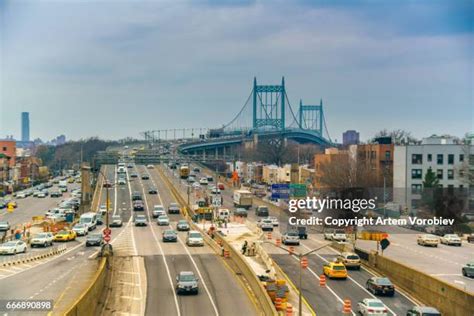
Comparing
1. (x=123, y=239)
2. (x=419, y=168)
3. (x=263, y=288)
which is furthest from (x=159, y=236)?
(x=419, y=168)

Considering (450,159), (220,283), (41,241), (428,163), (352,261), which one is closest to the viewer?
(220,283)

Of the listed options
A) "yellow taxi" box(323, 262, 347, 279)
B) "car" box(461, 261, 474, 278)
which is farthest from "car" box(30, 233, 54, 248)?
"car" box(461, 261, 474, 278)

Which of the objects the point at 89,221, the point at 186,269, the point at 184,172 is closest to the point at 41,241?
the point at 89,221

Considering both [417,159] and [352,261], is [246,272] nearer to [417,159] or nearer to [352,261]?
[352,261]

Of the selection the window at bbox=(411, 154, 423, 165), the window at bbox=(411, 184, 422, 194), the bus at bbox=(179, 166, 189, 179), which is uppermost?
the window at bbox=(411, 154, 423, 165)

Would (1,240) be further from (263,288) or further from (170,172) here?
(170,172)

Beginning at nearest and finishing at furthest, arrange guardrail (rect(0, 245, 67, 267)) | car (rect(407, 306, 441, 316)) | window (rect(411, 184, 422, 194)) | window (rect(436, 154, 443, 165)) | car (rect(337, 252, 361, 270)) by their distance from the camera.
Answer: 1. car (rect(407, 306, 441, 316))
2. guardrail (rect(0, 245, 67, 267))
3. car (rect(337, 252, 361, 270))
4. window (rect(411, 184, 422, 194))
5. window (rect(436, 154, 443, 165))

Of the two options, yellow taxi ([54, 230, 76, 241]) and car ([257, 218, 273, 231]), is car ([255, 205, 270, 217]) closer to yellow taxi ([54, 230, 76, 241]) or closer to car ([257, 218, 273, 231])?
car ([257, 218, 273, 231])
